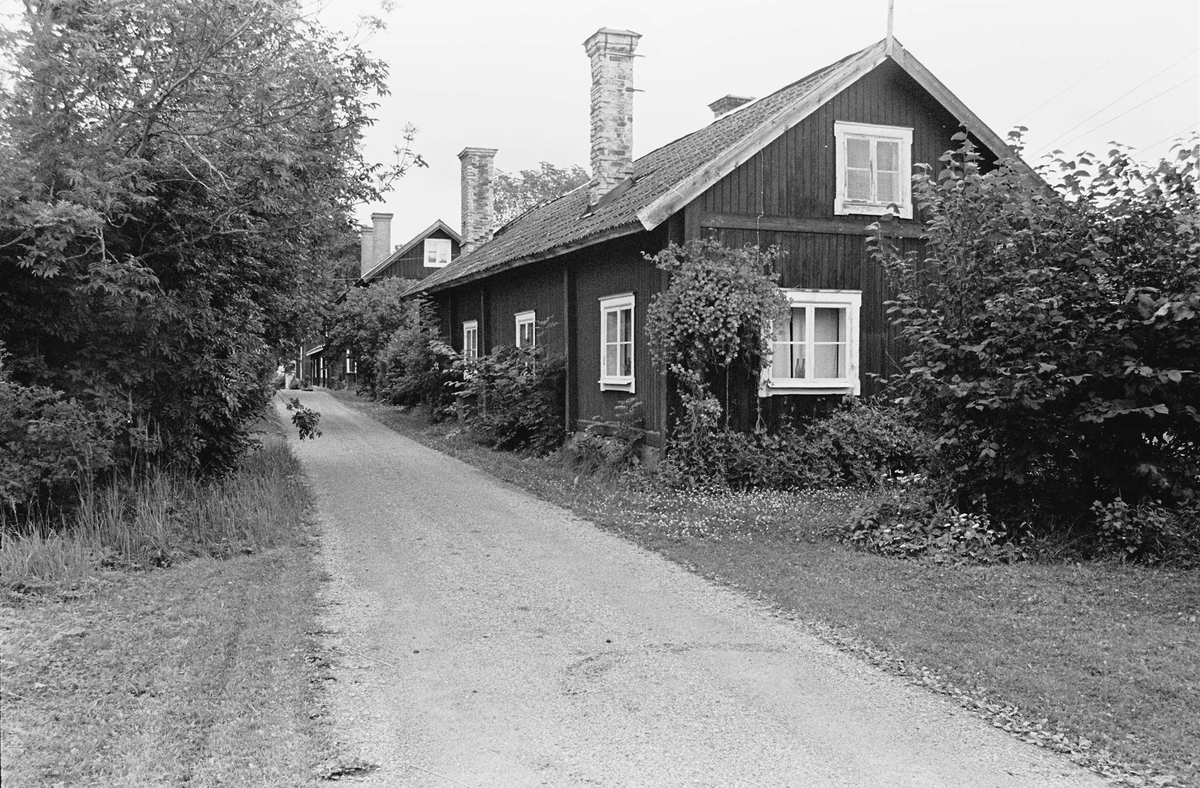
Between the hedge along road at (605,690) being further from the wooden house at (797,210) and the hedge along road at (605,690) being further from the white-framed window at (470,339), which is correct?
the white-framed window at (470,339)

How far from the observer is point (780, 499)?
12.6 metres

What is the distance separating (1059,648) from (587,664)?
3.06 meters

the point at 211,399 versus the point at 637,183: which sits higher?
the point at 637,183

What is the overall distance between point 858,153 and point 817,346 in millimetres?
2952

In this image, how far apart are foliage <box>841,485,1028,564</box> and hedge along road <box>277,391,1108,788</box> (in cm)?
230

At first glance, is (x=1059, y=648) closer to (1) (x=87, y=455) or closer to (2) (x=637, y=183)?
(1) (x=87, y=455)

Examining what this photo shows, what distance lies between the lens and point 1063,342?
9.59 m

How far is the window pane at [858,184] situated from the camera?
14.7m

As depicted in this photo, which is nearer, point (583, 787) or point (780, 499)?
point (583, 787)

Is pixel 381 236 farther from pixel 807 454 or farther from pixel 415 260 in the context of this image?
pixel 807 454

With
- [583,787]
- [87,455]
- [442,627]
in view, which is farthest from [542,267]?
[583,787]

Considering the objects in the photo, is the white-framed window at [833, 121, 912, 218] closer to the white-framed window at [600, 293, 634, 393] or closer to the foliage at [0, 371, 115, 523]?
the white-framed window at [600, 293, 634, 393]

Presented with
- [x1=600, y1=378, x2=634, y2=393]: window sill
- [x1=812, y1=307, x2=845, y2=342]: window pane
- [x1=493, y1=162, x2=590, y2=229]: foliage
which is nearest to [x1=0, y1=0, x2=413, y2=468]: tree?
[x1=600, y1=378, x2=634, y2=393]: window sill

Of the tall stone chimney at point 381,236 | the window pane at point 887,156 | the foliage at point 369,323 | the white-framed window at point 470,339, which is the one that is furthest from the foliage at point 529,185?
the window pane at point 887,156
